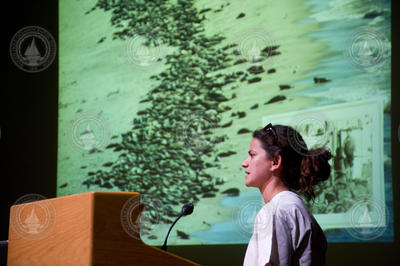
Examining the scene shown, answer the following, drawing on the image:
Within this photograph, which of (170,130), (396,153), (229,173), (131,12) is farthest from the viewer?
(131,12)

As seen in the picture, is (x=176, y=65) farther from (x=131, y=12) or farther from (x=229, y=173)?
(x=229, y=173)

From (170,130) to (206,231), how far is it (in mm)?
749

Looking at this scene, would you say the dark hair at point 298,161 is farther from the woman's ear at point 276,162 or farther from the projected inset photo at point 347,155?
the projected inset photo at point 347,155

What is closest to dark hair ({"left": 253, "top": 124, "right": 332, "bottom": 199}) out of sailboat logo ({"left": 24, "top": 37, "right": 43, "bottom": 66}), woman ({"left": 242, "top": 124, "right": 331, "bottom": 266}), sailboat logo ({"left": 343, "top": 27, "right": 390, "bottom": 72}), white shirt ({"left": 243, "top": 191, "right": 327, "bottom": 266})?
woman ({"left": 242, "top": 124, "right": 331, "bottom": 266})

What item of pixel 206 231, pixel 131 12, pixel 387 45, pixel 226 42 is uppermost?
pixel 131 12

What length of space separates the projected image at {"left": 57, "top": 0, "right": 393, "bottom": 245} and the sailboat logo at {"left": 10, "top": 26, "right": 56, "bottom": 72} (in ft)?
0.41

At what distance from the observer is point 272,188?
1.99 metres

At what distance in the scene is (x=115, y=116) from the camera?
378 centimetres

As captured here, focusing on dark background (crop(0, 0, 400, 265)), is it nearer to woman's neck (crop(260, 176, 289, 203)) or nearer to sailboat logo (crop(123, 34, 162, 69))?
sailboat logo (crop(123, 34, 162, 69))

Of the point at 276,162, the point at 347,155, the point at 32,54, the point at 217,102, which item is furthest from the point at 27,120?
the point at 276,162

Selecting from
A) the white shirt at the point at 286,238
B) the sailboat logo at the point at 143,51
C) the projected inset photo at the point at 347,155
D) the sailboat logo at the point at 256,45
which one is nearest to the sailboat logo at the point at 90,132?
the sailboat logo at the point at 143,51

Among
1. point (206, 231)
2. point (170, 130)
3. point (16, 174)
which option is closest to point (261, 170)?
point (206, 231)

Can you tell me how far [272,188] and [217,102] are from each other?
57.4 inches

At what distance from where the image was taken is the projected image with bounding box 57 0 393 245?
2705 millimetres
